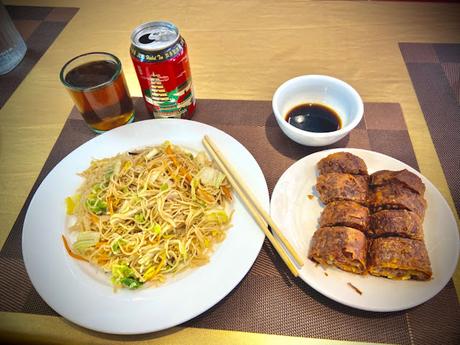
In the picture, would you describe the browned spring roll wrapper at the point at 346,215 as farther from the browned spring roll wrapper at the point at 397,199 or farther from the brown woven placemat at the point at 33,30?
the brown woven placemat at the point at 33,30

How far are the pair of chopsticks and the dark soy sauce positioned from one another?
46 centimetres

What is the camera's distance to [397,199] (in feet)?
4.34

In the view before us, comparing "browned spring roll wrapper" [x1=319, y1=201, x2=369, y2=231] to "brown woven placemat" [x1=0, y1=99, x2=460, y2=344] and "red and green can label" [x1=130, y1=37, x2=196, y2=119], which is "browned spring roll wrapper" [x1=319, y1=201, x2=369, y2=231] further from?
"red and green can label" [x1=130, y1=37, x2=196, y2=119]

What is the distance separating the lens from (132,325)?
3.61ft

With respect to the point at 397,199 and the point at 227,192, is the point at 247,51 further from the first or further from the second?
the point at 397,199

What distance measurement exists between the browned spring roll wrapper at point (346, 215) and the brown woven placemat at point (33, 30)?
2.19m

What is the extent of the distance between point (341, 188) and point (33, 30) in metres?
2.74

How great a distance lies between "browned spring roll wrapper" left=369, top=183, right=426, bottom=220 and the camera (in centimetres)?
131

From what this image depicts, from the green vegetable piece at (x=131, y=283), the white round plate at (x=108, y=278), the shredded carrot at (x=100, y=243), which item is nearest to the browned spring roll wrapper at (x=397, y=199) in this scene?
the white round plate at (x=108, y=278)

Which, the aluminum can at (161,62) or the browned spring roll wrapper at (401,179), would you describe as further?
the aluminum can at (161,62)

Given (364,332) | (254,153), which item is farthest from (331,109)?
(364,332)

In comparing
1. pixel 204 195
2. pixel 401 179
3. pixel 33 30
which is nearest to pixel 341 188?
pixel 401 179

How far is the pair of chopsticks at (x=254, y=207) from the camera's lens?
4.09ft

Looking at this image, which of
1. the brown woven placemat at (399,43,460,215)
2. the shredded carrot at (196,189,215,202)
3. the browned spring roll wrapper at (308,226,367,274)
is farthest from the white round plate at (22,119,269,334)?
the brown woven placemat at (399,43,460,215)
